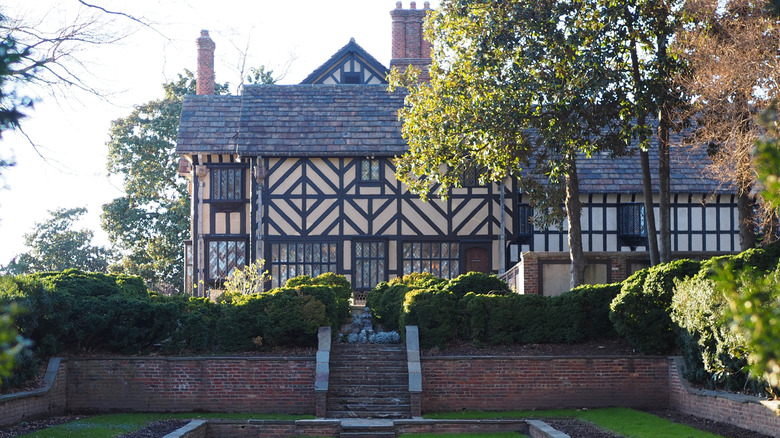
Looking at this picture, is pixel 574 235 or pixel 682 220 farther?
pixel 682 220

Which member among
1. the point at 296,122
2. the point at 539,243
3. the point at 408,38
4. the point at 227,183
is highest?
the point at 408,38

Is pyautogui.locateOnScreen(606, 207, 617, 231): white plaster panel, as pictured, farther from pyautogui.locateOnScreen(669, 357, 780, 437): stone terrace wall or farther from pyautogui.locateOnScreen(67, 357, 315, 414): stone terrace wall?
pyautogui.locateOnScreen(67, 357, 315, 414): stone terrace wall

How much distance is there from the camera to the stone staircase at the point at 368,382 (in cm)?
1519

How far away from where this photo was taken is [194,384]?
1570 cm

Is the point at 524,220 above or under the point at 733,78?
under

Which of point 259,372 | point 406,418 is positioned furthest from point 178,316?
point 406,418

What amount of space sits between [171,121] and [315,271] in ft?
38.7

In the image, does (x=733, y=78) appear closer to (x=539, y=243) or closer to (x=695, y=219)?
(x=539, y=243)

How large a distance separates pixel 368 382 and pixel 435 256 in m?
9.86

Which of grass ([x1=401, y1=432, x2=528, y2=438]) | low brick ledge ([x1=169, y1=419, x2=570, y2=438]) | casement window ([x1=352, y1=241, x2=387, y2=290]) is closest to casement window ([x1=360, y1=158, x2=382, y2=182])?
casement window ([x1=352, y1=241, x2=387, y2=290])

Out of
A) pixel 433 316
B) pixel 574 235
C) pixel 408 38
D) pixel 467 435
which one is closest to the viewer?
pixel 467 435

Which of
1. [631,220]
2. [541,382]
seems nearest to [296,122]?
[631,220]

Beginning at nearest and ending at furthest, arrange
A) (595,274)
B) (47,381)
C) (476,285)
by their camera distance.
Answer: (47,381), (476,285), (595,274)

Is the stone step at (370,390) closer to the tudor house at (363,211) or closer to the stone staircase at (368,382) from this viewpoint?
the stone staircase at (368,382)
